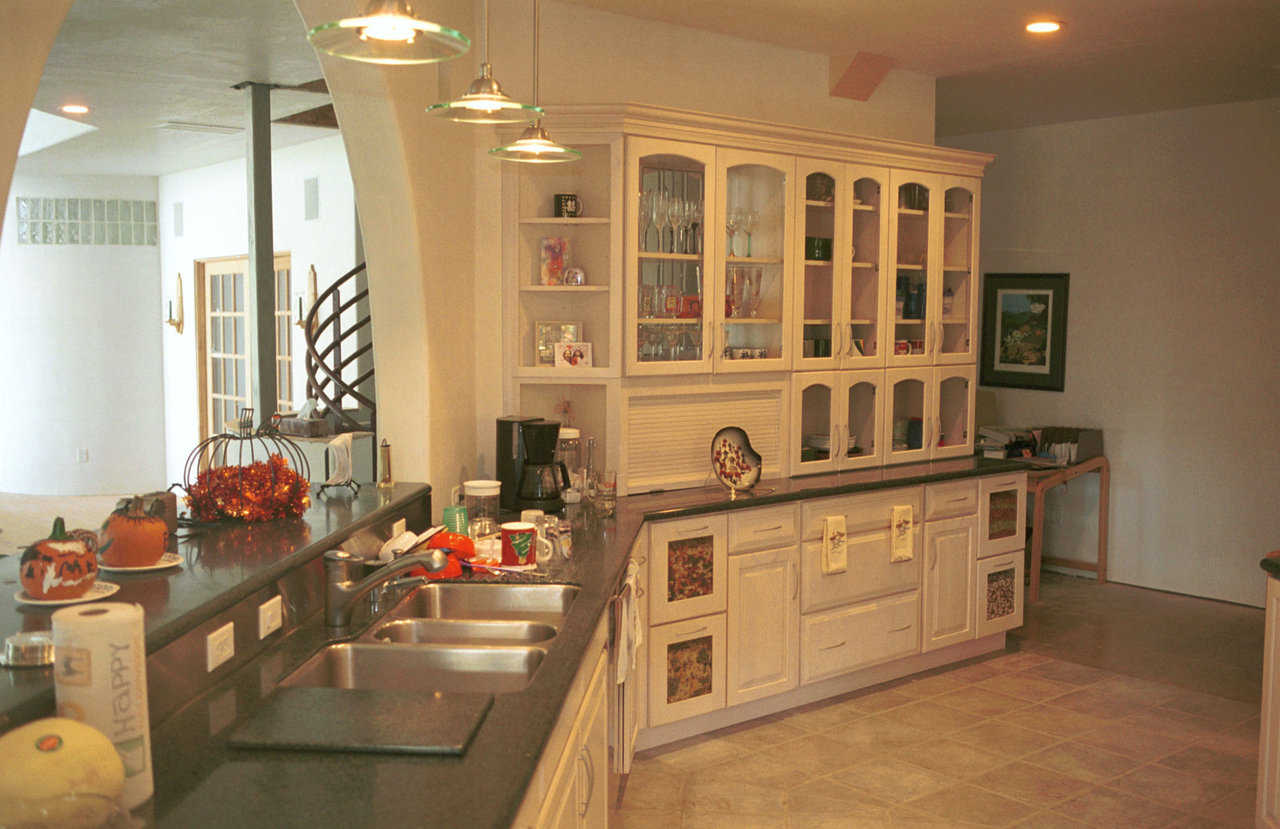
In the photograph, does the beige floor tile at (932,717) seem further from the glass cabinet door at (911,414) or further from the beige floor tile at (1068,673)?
the glass cabinet door at (911,414)

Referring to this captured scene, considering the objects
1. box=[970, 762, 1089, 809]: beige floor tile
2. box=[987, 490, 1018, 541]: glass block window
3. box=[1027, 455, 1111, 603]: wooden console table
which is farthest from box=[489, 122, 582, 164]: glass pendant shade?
box=[1027, 455, 1111, 603]: wooden console table

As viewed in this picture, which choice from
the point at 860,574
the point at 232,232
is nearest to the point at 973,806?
the point at 860,574

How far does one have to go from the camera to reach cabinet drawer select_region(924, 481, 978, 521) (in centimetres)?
502

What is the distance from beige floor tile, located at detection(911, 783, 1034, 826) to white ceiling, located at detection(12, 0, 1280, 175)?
2.98 m

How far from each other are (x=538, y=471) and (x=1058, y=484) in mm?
4216

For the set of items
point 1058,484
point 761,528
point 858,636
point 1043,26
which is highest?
point 1043,26

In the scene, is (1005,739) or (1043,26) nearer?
(1005,739)

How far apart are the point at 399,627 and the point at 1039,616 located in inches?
177

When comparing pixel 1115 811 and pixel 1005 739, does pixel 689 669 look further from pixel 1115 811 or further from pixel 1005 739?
pixel 1115 811

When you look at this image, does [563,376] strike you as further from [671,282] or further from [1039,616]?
[1039,616]

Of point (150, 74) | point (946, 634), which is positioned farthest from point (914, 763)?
point (150, 74)

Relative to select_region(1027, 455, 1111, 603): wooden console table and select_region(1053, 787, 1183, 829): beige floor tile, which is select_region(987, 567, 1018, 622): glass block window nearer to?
select_region(1027, 455, 1111, 603): wooden console table

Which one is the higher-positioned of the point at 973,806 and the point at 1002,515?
the point at 1002,515

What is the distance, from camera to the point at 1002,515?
210 inches
